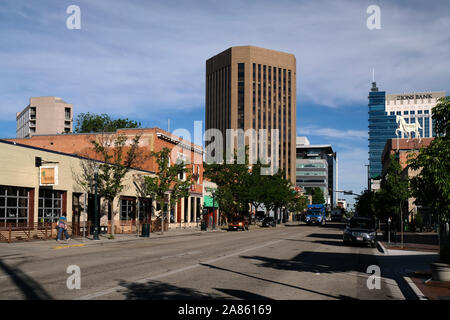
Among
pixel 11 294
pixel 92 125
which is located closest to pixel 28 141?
pixel 92 125

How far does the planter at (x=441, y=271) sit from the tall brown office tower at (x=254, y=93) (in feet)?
443

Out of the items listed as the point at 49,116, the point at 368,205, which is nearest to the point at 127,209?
the point at 368,205

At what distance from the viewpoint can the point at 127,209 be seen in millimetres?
43312

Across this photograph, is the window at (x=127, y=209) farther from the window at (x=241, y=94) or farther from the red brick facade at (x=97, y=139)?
the window at (x=241, y=94)

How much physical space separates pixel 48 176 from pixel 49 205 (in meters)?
2.88

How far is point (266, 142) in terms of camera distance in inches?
6024

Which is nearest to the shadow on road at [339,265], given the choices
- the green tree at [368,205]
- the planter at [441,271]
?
the planter at [441,271]

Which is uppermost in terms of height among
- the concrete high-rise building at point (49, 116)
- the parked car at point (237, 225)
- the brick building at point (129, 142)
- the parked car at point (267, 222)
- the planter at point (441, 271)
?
the concrete high-rise building at point (49, 116)

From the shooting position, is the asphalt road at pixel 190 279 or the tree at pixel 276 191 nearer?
the asphalt road at pixel 190 279

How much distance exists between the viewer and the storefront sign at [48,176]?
98.3 feet
